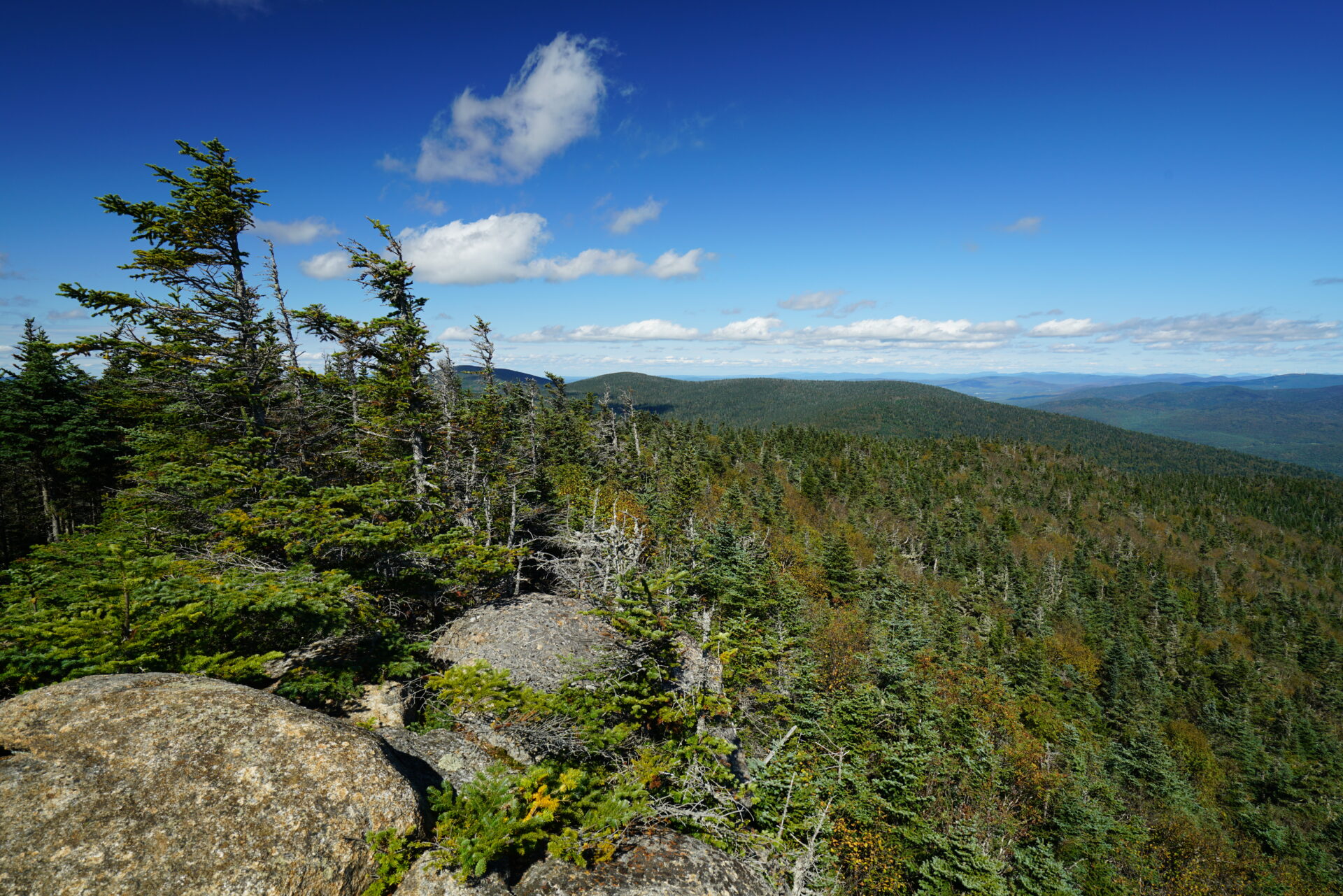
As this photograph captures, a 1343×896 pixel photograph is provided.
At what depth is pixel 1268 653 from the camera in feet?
329

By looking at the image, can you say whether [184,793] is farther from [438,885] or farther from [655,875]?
[655,875]

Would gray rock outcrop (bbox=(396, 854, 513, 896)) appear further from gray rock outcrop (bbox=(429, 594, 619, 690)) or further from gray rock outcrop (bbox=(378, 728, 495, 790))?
gray rock outcrop (bbox=(429, 594, 619, 690))

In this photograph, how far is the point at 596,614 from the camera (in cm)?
983

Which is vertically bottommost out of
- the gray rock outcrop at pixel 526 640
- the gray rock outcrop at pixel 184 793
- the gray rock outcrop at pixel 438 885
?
the gray rock outcrop at pixel 526 640

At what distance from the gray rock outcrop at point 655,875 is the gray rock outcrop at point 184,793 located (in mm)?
1925

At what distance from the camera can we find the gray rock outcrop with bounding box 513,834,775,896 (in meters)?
6.21

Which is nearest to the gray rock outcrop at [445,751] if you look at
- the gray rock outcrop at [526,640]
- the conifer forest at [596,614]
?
the conifer forest at [596,614]

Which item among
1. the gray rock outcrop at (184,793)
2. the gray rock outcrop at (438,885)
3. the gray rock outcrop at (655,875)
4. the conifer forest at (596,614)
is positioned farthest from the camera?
the conifer forest at (596,614)

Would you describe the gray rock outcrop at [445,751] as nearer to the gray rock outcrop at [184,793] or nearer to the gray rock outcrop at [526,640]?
the gray rock outcrop at [184,793]

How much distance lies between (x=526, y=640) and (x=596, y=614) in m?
4.92

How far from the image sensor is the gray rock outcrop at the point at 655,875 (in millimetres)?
6211

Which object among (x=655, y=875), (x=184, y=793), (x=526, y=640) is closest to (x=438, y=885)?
(x=655, y=875)

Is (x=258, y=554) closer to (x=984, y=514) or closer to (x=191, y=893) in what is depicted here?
(x=191, y=893)

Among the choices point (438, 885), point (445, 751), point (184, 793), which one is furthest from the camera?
point (445, 751)
